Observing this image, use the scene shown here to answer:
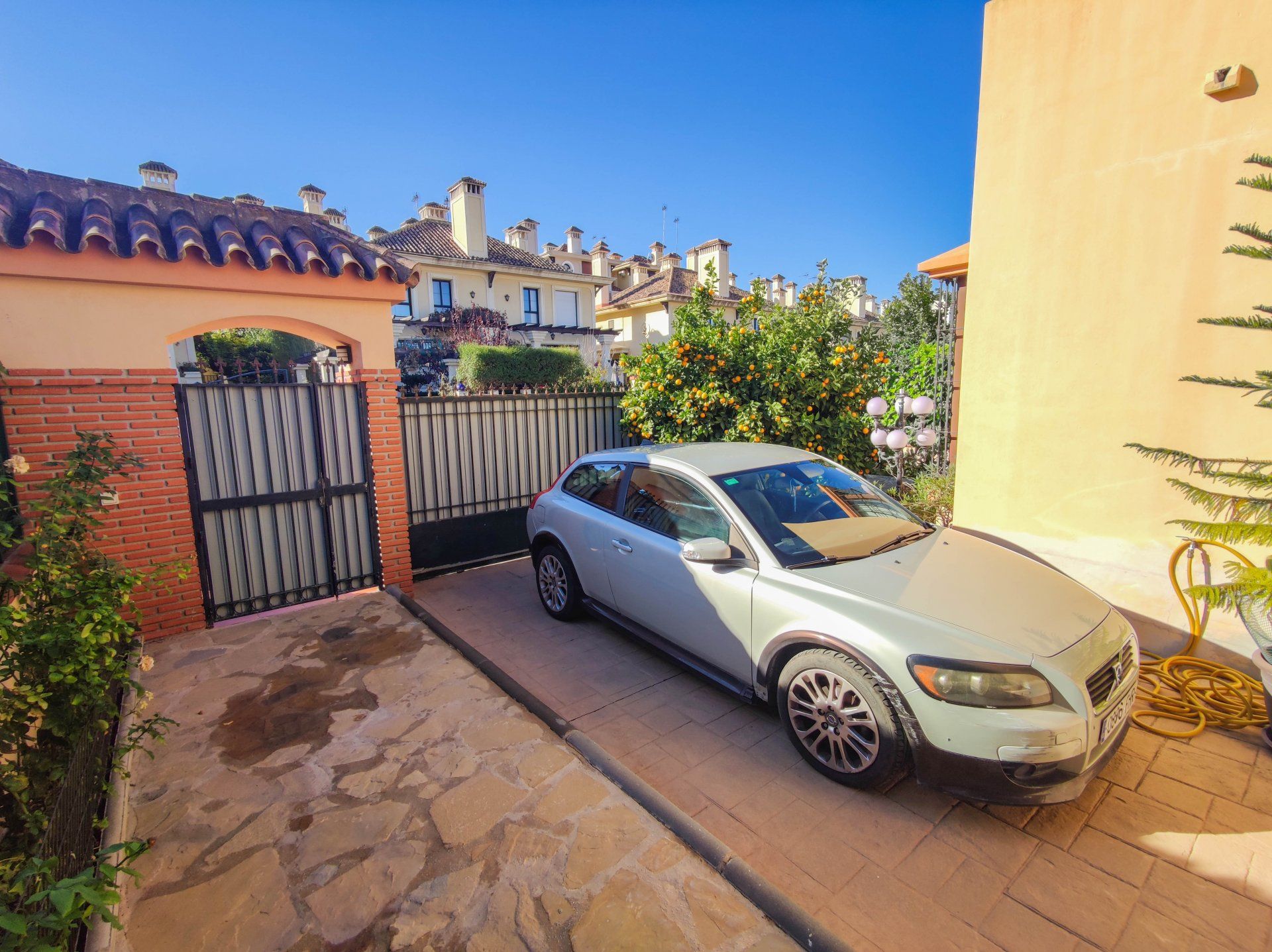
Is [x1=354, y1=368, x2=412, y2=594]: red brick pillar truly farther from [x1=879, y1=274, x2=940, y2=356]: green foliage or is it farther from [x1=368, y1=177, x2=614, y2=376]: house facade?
[x1=368, y1=177, x2=614, y2=376]: house facade

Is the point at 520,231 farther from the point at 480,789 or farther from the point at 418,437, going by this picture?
the point at 480,789

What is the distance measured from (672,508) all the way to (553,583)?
1658mm

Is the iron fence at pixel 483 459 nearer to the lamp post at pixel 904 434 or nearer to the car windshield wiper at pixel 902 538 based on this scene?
the lamp post at pixel 904 434

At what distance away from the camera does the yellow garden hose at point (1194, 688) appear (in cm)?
346

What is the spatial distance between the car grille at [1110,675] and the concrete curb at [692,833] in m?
1.52

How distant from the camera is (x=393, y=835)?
8.69 ft

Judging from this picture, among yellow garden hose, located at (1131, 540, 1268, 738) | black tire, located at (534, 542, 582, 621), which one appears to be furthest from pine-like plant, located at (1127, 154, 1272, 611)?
black tire, located at (534, 542, 582, 621)

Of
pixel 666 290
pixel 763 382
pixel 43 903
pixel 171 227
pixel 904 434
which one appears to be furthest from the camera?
pixel 666 290

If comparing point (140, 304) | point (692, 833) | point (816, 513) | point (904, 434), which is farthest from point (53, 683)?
point (904, 434)

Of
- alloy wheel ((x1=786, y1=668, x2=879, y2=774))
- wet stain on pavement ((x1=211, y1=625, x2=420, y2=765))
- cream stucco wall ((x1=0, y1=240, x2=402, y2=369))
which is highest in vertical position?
cream stucco wall ((x1=0, y1=240, x2=402, y2=369))

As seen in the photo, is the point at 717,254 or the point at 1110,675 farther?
the point at 717,254

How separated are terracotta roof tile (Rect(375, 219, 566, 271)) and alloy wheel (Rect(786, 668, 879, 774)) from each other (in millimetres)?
25889

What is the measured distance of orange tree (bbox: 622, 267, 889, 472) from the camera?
662cm

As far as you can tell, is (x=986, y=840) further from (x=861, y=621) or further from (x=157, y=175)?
(x=157, y=175)
